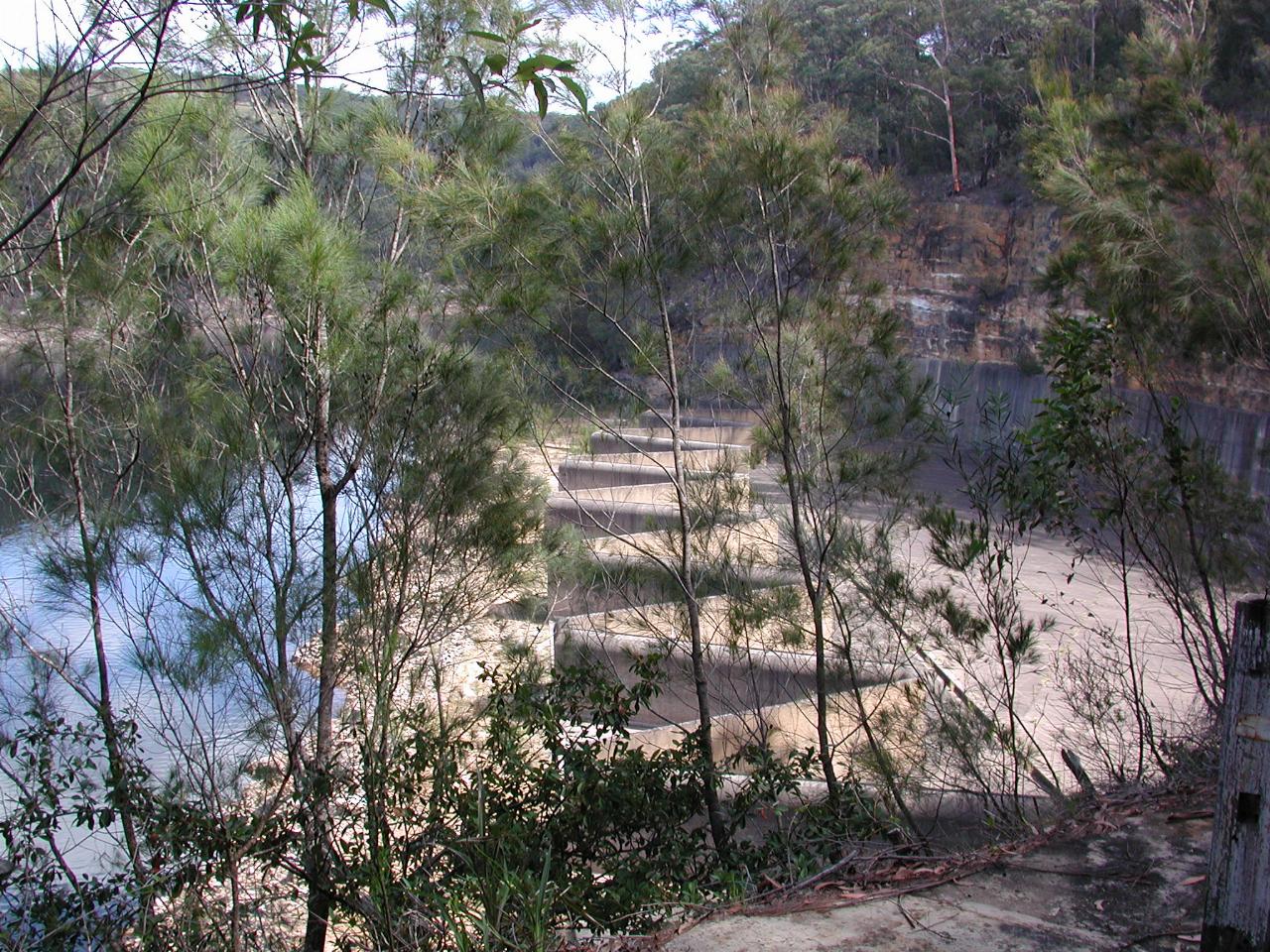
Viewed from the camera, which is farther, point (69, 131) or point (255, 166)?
point (255, 166)

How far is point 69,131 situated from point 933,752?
433 centimetres

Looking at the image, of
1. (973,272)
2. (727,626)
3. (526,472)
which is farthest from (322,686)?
(973,272)

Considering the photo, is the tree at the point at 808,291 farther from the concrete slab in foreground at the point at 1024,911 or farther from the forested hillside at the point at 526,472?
the concrete slab in foreground at the point at 1024,911

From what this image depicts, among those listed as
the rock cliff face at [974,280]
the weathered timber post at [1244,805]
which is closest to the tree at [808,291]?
the weathered timber post at [1244,805]

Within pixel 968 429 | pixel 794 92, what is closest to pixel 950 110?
pixel 968 429

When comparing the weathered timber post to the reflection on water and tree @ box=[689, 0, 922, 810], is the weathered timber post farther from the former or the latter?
tree @ box=[689, 0, 922, 810]

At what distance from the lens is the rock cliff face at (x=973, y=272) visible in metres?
23.2

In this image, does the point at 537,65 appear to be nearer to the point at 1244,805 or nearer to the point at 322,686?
Answer: the point at 1244,805

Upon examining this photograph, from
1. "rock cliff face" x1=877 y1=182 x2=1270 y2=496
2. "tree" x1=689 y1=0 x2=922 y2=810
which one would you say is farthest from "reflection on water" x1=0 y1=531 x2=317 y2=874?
"rock cliff face" x1=877 y1=182 x2=1270 y2=496

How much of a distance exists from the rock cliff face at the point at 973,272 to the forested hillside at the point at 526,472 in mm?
18022

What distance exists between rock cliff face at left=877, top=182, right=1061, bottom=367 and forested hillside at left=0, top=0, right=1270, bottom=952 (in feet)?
59.1

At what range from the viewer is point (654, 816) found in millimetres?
4453

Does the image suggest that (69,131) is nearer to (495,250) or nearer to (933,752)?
(495,250)

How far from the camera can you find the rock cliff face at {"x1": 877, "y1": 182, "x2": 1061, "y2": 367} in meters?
23.2
